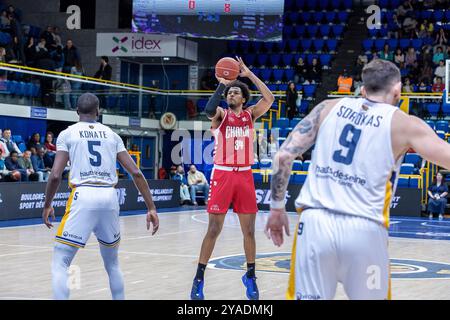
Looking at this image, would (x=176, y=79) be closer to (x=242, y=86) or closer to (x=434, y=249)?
(x=434, y=249)

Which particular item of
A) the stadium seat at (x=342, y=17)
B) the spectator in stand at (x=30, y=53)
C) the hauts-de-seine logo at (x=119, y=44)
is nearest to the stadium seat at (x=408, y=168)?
the stadium seat at (x=342, y=17)

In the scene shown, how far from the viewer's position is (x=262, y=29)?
2620 cm

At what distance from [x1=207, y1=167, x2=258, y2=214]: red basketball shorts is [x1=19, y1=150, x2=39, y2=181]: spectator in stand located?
12089 mm

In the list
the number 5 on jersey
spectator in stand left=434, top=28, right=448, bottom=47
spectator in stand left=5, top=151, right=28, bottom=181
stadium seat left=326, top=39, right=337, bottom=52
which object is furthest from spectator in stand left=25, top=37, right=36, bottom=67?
Answer: the number 5 on jersey

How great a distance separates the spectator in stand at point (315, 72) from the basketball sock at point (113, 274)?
75.3 feet

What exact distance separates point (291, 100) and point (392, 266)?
617 inches

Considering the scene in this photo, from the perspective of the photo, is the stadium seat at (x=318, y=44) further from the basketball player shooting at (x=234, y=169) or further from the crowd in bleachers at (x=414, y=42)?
the basketball player shooting at (x=234, y=169)

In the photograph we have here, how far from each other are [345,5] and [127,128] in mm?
11003

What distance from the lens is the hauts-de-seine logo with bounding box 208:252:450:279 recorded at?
1053 cm

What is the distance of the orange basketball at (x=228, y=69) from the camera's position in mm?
8320

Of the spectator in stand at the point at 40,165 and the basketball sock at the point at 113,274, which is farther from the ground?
the basketball sock at the point at 113,274

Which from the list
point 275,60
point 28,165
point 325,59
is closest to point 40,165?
point 28,165

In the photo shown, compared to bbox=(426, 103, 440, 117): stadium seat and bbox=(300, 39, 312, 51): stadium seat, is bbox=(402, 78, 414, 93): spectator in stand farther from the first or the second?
bbox=(300, 39, 312, 51): stadium seat
